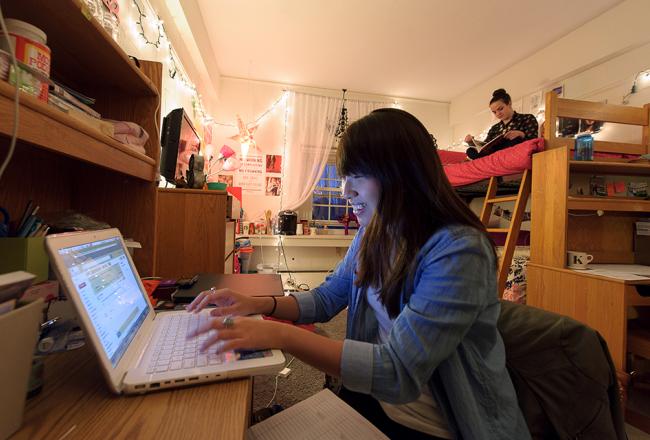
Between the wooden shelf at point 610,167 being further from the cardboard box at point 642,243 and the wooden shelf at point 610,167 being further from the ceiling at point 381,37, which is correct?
the ceiling at point 381,37

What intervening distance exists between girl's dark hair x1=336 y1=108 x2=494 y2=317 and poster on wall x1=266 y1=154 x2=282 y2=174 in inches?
127

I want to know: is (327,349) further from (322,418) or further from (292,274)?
(292,274)

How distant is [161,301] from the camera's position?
33.3 inches

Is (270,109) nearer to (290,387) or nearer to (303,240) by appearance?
(303,240)

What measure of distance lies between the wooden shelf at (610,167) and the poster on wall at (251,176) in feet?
10.3

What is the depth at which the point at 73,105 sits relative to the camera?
0.66 metres

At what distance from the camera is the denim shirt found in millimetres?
505

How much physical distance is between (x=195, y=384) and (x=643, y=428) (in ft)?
6.58

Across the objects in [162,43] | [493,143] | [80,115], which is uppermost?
[162,43]

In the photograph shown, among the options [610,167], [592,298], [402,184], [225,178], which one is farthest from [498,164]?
[225,178]

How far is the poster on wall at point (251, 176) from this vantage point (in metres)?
3.68

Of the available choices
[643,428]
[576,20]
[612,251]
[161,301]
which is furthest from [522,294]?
[576,20]

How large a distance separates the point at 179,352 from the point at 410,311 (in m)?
0.44

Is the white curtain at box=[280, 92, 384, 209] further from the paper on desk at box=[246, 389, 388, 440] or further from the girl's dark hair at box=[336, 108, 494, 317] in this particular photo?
the paper on desk at box=[246, 389, 388, 440]
